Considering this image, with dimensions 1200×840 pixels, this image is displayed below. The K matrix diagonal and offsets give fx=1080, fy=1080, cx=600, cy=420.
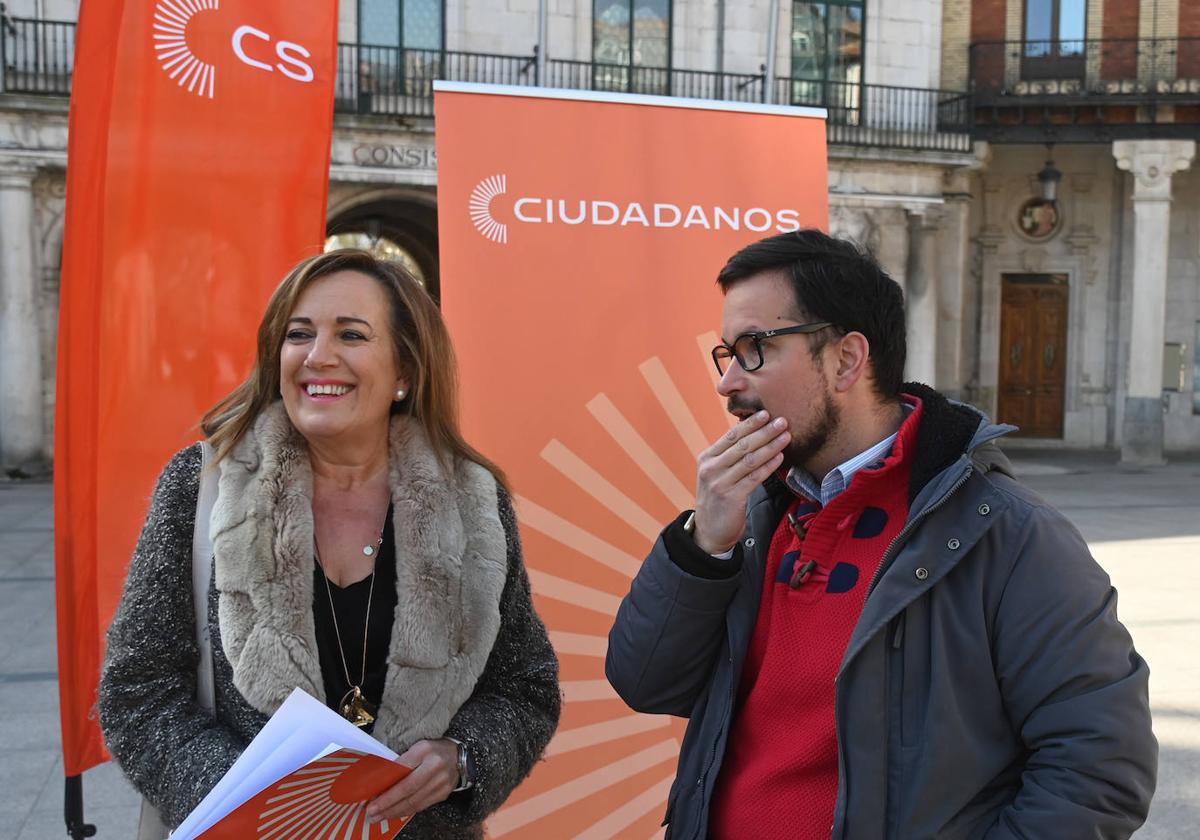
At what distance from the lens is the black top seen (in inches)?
81.3

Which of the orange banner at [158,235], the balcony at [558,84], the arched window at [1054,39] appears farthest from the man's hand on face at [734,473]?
the arched window at [1054,39]

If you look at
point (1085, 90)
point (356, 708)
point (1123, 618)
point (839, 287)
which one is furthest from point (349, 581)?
point (1085, 90)

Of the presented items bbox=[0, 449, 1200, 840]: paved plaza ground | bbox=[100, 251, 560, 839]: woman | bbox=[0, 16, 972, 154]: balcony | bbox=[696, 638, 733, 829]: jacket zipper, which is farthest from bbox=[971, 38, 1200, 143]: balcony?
bbox=[696, 638, 733, 829]: jacket zipper

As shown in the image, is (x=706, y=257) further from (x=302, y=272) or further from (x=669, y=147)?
(x=302, y=272)

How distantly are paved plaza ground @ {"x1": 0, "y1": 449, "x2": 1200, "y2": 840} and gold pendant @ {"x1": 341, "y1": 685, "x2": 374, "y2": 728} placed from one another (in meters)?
2.72

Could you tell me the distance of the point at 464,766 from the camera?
80.8 inches

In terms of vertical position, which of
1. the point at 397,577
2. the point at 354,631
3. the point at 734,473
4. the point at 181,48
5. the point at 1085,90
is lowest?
the point at 354,631

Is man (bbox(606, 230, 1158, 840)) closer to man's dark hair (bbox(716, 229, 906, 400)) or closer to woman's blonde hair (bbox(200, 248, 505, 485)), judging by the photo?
man's dark hair (bbox(716, 229, 906, 400))

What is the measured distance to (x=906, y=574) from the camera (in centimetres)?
166

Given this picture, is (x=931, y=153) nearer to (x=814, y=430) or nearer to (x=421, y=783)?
(x=814, y=430)

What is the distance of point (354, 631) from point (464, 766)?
0.33m

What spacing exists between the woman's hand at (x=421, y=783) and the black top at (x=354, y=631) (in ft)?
0.45

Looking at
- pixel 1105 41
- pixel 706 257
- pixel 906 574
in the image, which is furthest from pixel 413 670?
pixel 1105 41

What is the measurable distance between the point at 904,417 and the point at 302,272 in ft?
3.94
